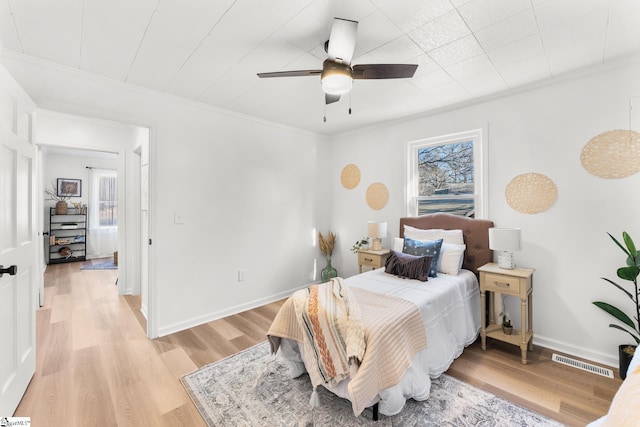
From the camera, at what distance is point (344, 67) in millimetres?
1741

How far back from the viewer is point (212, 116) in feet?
10.6

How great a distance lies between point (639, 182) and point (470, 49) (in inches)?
69.1

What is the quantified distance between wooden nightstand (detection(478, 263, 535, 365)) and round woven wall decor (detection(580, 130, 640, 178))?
1039 millimetres

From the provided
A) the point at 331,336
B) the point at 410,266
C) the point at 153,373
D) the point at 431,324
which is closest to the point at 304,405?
the point at 331,336

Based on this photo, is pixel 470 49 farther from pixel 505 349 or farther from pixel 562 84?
pixel 505 349

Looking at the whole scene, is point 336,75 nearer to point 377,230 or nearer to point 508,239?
point 508,239

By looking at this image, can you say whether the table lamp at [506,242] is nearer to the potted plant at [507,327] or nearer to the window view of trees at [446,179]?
the potted plant at [507,327]

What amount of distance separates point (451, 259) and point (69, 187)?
27.7 ft

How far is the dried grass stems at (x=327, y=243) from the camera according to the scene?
447 cm

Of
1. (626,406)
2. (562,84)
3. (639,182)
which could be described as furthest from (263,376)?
(562,84)

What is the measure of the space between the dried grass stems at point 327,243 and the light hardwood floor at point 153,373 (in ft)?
4.61

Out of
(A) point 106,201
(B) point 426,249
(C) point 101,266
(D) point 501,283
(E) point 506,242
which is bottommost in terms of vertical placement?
(C) point 101,266

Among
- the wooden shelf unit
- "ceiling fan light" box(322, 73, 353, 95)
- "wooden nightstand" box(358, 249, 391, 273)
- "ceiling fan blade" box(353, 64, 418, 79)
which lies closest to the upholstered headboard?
"wooden nightstand" box(358, 249, 391, 273)

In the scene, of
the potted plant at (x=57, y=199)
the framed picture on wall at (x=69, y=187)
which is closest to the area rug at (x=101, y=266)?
the potted plant at (x=57, y=199)
